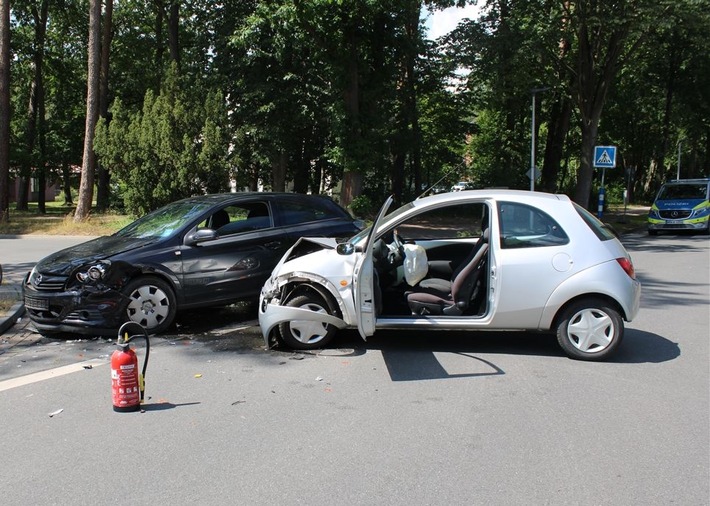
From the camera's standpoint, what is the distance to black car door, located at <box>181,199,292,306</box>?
24.1 feet

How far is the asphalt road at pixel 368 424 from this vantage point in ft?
11.3

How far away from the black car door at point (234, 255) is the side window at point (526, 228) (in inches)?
131

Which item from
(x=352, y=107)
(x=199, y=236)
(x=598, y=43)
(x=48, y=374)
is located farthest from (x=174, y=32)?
(x=48, y=374)

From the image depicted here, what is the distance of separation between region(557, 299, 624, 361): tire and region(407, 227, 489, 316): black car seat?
3.05 feet

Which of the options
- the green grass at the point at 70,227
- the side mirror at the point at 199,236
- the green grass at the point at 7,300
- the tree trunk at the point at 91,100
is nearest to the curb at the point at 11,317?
the green grass at the point at 7,300

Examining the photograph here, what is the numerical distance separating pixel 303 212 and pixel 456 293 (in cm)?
340

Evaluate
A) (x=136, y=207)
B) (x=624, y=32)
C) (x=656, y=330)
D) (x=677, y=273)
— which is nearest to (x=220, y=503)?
(x=656, y=330)

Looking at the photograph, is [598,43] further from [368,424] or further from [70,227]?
[368,424]

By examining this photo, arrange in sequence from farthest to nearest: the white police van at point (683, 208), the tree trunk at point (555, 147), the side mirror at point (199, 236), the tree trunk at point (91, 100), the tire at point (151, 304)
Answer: the tree trunk at point (555, 147) → the white police van at point (683, 208) → the tree trunk at point (91, 100) → the side mirror at point (199, 236) → the tire at point (151, 304)

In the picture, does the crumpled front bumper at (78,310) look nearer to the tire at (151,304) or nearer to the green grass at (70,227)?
the tire at (151,304)

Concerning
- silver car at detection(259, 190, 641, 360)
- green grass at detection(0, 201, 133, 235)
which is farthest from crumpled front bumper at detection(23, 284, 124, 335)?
green grass at detection(0, 201, 133, 235)

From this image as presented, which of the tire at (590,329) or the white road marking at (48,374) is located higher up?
the tire at (590,329)

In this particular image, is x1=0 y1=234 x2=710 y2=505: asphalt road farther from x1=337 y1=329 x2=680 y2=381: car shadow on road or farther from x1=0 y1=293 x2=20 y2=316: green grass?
x1=0 y1=293 x2=20 y2=316: green grass

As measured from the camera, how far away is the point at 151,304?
702 cm
